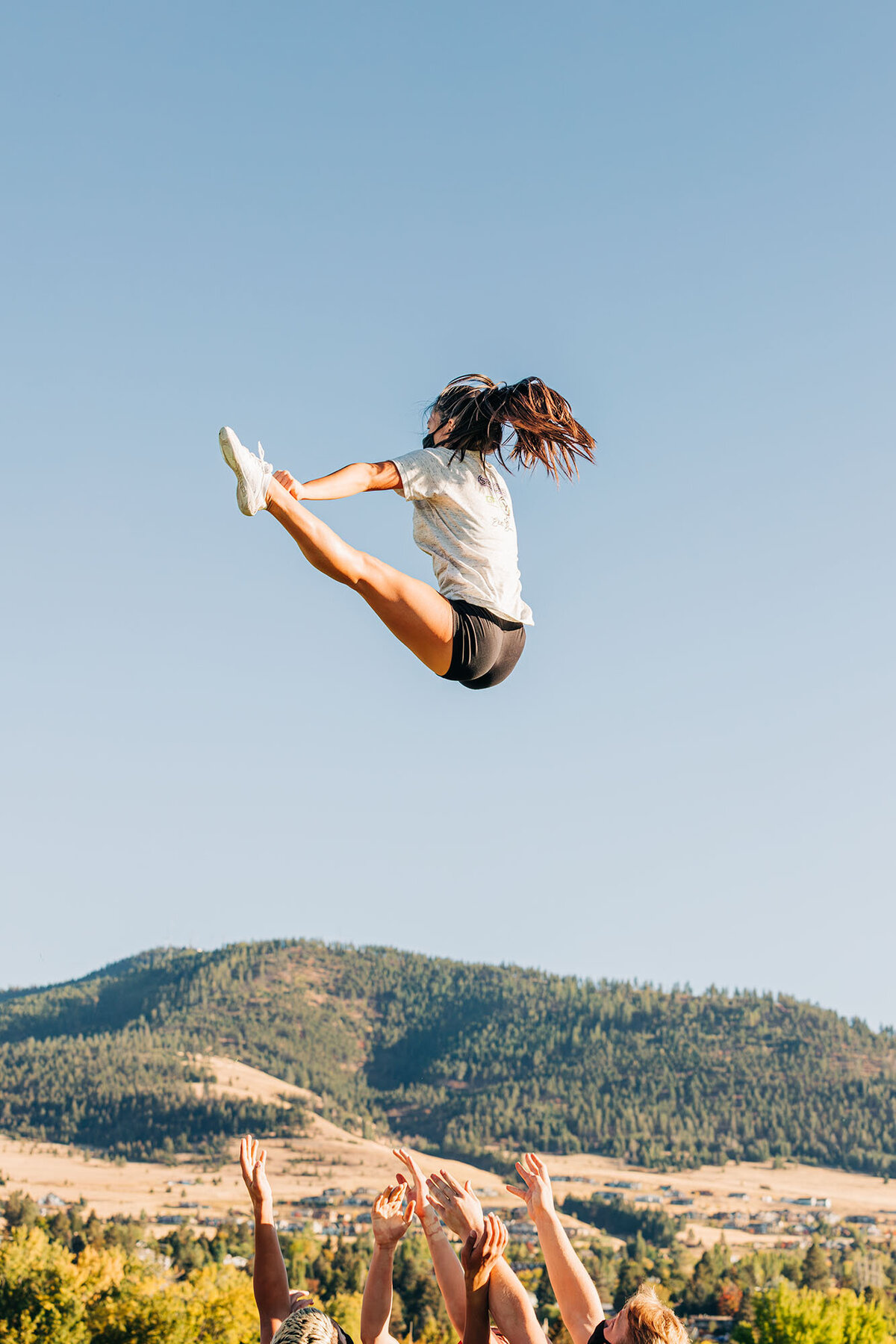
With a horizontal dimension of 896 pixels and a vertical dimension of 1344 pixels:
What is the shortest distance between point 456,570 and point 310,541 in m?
1.05

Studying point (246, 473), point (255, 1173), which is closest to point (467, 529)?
point (246, 473)

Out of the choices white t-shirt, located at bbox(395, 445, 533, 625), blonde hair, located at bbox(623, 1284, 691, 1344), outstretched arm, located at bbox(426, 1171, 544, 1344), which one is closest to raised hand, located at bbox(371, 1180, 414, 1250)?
outstretched arm, located at bbox(426, 1171, 544, 1344)

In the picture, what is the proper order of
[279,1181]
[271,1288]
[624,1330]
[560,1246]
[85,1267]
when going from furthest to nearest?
[279,1181] < [85,1267] < [271,1288] < [560,1246] < [624,1330]

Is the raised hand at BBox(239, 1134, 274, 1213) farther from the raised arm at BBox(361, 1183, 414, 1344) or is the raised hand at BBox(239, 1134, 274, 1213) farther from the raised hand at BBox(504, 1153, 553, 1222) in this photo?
the raised hand at BBox(504, 1153, 553, 1222)

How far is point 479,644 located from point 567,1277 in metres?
3.02

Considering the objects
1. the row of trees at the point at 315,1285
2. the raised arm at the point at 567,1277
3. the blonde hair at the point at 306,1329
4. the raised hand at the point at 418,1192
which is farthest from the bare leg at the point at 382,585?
the row of trees at the point at 315,1285

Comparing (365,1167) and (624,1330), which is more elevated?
(624,1330)

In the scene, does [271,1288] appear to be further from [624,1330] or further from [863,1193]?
[863,1193]

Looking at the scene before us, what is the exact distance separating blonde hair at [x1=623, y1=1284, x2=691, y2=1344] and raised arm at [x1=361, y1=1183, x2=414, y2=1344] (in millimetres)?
1345

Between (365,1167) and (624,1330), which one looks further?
(365,1167)

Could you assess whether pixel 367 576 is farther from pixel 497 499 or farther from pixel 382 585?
pixel 497 499

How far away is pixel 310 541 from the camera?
231 inches

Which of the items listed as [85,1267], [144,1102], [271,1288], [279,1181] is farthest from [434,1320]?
[144,1102]

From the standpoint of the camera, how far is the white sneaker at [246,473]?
18.3 feet
